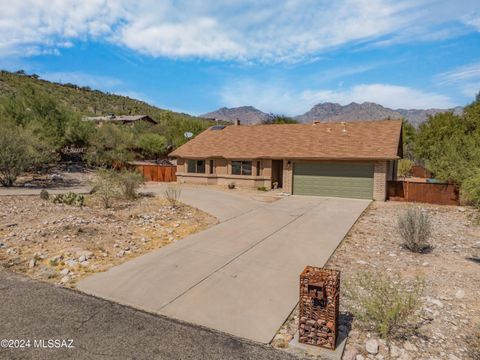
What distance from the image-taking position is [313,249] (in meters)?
9.52

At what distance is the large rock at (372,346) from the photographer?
4.75 m

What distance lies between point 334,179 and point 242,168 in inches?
280

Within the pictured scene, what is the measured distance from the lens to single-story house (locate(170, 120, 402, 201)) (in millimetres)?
19844

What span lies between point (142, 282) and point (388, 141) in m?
18.4

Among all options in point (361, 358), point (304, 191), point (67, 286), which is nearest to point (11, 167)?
point (67, 286)

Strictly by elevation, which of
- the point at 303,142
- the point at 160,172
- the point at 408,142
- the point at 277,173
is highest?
the point at 408,142

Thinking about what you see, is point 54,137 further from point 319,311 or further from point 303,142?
point 319,311

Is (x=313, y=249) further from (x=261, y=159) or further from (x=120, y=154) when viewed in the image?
(x=120, y=154)

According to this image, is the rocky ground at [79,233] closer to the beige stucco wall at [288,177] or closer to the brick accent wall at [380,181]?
the beige stucco wall at [288,177]

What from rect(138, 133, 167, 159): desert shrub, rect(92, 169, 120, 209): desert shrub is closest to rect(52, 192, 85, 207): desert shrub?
rect(92, 169, 120, 209): desert shrub

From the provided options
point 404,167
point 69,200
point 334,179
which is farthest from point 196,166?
point 404,167

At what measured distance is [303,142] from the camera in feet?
76.6

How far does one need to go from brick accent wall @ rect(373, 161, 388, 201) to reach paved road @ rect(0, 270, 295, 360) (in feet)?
54.5

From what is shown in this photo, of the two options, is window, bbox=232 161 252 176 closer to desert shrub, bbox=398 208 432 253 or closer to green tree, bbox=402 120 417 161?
desert shrub, bbox=398 208 432 253
